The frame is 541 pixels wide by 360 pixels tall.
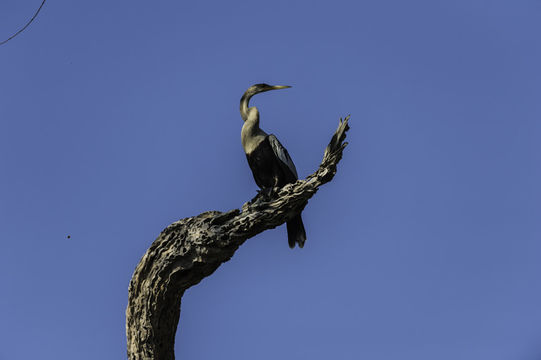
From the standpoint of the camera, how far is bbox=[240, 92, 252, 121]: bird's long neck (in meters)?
6.56

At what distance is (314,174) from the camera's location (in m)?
4.96

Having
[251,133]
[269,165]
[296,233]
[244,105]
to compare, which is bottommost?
[296,233]

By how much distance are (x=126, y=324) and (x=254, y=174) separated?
2.32 meters

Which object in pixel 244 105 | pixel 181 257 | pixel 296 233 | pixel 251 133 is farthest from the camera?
pixel 244 105

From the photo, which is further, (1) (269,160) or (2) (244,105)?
(2) (244,105)

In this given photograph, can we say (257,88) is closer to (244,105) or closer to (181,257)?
(244,105)

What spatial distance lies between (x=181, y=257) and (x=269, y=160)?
1850mm

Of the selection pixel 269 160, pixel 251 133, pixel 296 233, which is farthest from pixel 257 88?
pixel 296 233

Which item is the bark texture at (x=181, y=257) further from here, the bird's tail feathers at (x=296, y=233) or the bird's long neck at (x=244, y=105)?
the bird's long neck at (x=244, y=105)

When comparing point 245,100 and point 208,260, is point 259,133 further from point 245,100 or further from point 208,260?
point 208,260

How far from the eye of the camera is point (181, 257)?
473cm

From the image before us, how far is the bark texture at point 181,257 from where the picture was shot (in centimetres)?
469

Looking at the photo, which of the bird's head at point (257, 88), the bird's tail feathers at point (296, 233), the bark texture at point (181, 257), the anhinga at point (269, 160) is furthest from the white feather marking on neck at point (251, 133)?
the bark texture at point (181, 257)

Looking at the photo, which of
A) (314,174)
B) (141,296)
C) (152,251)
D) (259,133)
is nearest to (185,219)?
(152,251)
